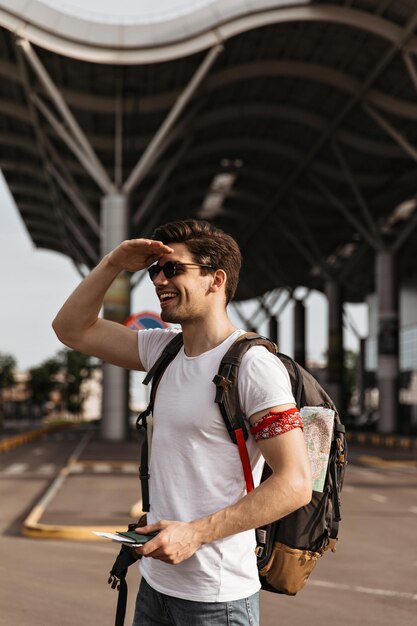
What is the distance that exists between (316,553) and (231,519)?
1.21 feet

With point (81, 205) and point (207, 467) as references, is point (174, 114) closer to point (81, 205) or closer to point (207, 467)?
point (81, 205)

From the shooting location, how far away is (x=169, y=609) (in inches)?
121

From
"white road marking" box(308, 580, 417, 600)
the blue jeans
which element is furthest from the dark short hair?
"white road marking" box(308, 580, 417, 600)

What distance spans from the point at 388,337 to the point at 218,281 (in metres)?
51.3

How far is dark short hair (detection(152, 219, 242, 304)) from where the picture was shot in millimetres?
3172

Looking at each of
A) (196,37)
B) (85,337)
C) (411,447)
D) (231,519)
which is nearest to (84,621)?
(85,337)

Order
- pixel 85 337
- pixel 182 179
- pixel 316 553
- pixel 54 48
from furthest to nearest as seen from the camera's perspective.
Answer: pixel 182 179, pixel 54 48, pixel 85 337, pixel 316 553

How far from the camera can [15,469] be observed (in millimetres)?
30016

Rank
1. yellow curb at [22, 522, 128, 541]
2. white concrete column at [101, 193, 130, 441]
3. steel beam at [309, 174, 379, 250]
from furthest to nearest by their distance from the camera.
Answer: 1. steel beam at [309, 174, 379, 250]
2. white concrete column at [101, 193, 130, 441]
3. yellow curb at [22, 522, 128, 541]

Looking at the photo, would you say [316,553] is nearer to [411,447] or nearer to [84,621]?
[84,621]

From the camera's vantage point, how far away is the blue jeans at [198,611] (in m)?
2.98

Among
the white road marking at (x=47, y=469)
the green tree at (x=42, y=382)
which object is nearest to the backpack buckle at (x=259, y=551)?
the white road marking at (x=47, y=469)

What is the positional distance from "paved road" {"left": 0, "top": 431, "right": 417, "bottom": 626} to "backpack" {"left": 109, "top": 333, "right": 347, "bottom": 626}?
501cm

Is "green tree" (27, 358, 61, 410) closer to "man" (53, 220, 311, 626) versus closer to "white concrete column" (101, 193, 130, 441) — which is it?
"white concrete column" (101, 193, 130, 441)
